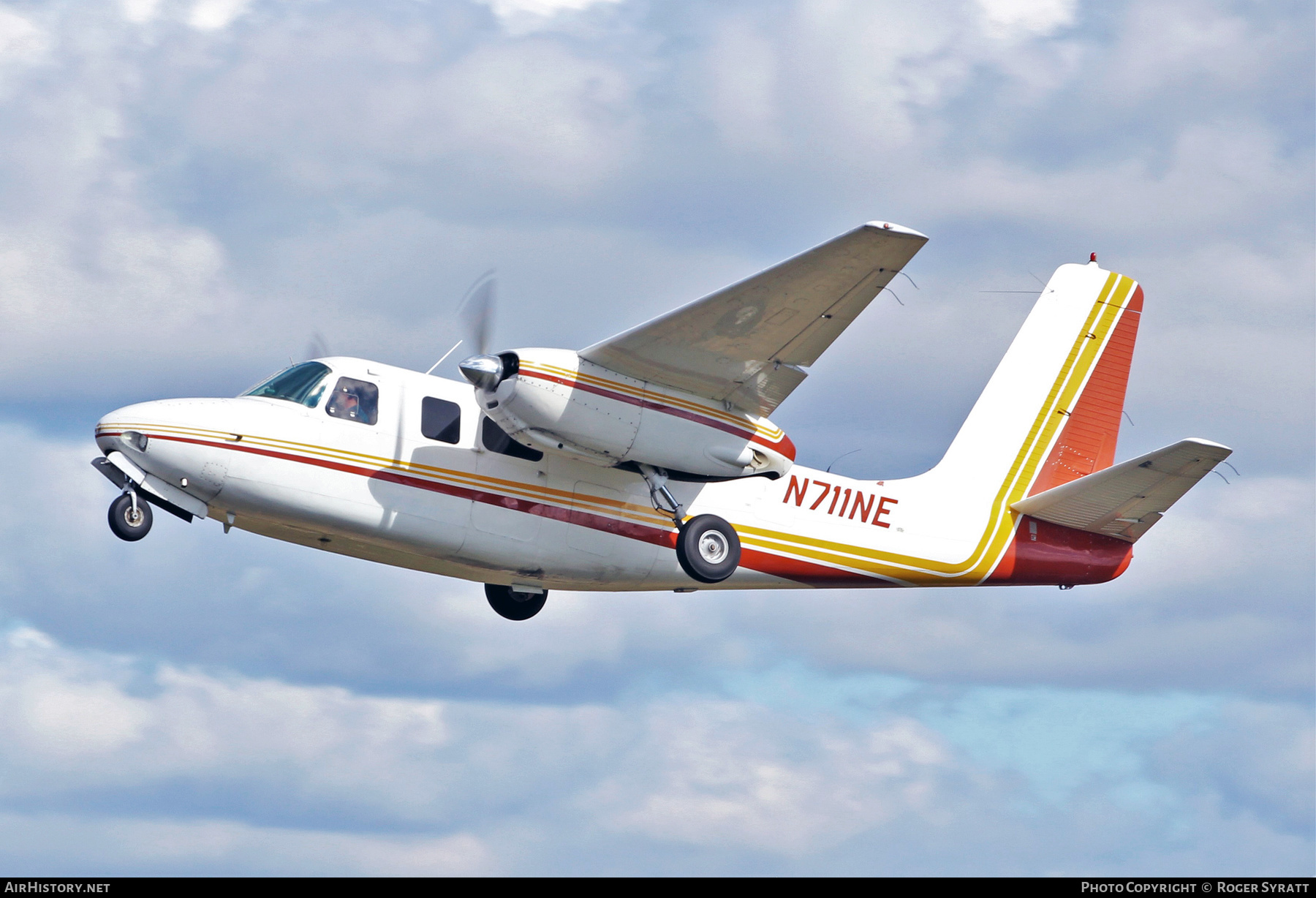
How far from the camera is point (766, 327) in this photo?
1694 centimetres

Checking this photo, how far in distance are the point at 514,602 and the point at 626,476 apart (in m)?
3.30

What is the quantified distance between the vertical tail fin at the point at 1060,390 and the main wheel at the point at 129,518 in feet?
36.3

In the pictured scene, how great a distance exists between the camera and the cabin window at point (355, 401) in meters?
17.3

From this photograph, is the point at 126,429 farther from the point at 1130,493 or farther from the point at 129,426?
the point at 1130,493

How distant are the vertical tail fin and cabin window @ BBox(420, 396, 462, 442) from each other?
754 cm

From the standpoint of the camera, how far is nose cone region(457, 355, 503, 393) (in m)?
17.0

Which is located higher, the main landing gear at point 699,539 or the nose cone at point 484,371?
the nose cone at point 484,371

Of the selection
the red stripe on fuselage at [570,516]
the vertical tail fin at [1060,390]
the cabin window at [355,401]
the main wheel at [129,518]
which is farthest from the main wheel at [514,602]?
the vertical tail fin at [1060,390]

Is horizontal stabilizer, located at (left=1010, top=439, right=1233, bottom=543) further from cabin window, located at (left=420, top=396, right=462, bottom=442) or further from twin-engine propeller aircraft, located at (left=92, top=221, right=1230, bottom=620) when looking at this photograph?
cabin window, located at (left=420, top=396, right=462, bottom=442)

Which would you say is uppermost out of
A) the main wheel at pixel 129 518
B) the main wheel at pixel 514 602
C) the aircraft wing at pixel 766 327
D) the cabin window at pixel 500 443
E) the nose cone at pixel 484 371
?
the aircraft wing at pixel 766 327

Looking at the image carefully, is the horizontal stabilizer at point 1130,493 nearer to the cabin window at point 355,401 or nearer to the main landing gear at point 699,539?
the main landing gear at point 699,539

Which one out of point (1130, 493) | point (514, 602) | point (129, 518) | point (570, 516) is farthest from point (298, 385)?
point (1130, 493)

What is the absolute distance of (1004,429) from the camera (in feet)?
72.1

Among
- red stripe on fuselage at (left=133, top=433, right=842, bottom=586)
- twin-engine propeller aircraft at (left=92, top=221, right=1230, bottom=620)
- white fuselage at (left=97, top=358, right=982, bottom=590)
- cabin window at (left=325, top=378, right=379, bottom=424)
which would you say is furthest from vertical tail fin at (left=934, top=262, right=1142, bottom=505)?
cabin window at (left=325, top=378, right=379, bottom=424)
